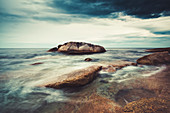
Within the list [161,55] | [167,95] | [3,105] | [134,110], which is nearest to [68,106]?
[134,110]

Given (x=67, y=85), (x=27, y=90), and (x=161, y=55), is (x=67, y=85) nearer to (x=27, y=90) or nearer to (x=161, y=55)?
(x=27, y=90)

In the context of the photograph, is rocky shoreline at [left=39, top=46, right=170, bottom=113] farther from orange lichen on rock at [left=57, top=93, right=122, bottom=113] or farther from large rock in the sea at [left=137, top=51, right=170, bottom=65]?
large rock in the sea at [left=137, top=51, right=170, bottom=65]

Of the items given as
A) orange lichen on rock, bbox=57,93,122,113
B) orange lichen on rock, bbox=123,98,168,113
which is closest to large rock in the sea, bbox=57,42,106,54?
orange lichen on rock, bbox=57,93,122,113

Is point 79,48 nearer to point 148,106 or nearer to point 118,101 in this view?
point 118,101

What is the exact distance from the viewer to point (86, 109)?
1773 millimetres

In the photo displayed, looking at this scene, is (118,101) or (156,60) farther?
A: (156,60)

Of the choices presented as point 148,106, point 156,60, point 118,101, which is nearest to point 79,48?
point 156,60

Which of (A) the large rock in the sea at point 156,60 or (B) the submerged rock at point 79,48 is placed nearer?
(A) the large rock in the sea at point 156,60

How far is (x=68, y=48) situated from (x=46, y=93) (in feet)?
54.1

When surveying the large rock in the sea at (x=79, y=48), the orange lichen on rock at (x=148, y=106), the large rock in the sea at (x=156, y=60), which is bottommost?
the orange lichen on rock at (x=148, y=106)

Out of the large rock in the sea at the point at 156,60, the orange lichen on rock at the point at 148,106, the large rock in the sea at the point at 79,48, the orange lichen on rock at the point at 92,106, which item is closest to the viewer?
the orange lichen on rock at the point at 148,106

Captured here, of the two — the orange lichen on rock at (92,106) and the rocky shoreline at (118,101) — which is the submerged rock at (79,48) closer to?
the rocky shoreline at (118,101)

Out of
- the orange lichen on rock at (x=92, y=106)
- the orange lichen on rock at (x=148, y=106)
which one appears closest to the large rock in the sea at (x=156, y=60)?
the orange lichen on rock at (x=148, y=106)

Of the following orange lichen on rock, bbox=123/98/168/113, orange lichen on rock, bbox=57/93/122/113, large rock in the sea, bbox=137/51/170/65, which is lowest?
orange lichen on rock, bbox=57/93/122/113
